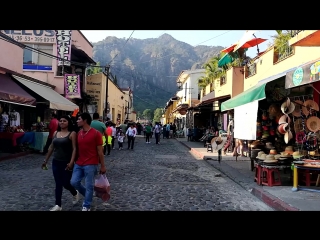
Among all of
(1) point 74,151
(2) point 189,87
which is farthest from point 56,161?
(2) point 189,87

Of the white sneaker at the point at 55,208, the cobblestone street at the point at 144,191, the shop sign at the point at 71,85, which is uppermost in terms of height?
the shop sign at the point at 71,85

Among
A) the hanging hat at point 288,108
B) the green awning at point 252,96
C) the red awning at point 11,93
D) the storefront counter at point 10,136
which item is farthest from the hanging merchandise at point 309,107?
the storefront counter at point 10,136

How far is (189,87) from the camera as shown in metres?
39.2

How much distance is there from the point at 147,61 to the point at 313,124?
402 ft

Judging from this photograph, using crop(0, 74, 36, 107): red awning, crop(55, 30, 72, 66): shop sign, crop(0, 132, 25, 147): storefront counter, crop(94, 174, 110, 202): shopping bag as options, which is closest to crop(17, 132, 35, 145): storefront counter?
crop(0, 132, 25, 147): storefront counter

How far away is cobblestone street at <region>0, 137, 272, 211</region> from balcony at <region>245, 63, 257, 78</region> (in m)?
6.33

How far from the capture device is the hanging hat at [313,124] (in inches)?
A: 332

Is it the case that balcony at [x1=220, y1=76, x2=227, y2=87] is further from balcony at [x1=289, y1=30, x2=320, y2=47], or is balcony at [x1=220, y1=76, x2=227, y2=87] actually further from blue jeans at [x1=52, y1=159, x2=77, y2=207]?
blue jeans at [x1=52, y1=159, x2=77, y2=207]

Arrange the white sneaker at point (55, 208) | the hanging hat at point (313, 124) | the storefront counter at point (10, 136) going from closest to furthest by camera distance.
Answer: the white sneaker at point (55, 208) < the hanging hat at point (313, 124) < the storefront counter at point (10, 136)

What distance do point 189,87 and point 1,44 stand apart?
2614 centimetres

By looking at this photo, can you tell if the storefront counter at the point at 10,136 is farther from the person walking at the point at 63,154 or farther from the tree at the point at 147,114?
the tree at the point at 147,114

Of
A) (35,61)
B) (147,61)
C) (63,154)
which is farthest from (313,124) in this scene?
(147,61)

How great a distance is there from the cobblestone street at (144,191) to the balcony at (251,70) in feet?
20.8
